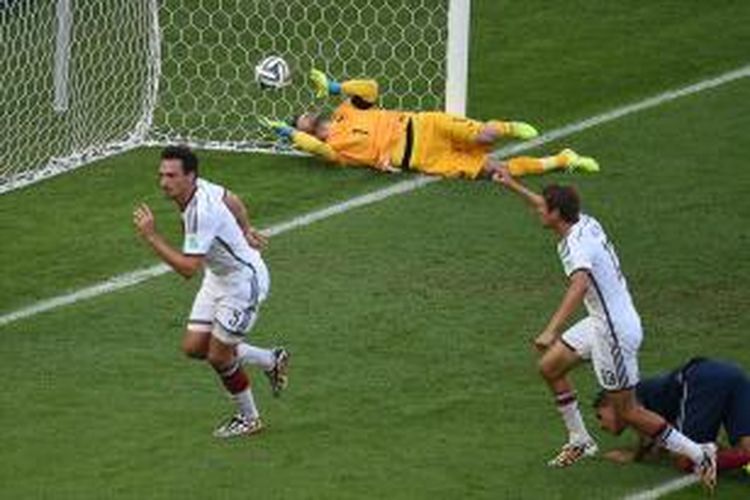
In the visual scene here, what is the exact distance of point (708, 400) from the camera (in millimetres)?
13414

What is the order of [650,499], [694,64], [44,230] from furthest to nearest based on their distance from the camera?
[694,64]
[44,230]
[650,499]

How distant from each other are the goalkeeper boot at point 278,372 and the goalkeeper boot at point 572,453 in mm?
1842

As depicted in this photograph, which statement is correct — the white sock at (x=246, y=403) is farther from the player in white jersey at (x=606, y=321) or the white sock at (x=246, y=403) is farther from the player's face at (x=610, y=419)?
the player's face at (x=610, y=419)

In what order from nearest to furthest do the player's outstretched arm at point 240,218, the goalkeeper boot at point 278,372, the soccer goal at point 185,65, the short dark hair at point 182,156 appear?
the short dark hair at point 182,156 → the player's outstretched arm at point 240,218 → the goalkeeper boot at point 278,372 → the soccer goal at point 185,65

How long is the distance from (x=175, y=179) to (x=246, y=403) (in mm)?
1432

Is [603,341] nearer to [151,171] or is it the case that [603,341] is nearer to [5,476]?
[5,476]

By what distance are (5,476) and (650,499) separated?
3.56 m

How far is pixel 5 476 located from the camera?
43.5 ft

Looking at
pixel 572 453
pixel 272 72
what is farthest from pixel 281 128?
pixel 572 453

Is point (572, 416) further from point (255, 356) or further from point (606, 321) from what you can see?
point (255, 356)

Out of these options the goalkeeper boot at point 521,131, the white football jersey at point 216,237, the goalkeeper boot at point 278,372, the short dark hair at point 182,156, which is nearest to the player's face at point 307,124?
the goalkeeper boot at point 521,131

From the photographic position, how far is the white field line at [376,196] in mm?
16609

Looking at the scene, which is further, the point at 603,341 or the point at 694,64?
the point at 694,64

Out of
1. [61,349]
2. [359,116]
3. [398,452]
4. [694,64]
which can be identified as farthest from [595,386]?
[694,64]
